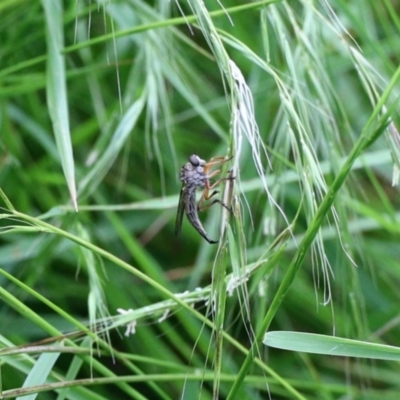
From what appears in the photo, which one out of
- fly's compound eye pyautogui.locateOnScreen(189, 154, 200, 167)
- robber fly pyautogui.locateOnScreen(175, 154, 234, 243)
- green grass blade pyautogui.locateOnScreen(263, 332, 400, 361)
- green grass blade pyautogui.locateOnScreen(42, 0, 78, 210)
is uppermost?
green grass blade pyautogui.locateOnScreen(42, 0, 78, 210)

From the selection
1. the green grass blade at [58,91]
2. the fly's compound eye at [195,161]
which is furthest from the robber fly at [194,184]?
the green grass blade at [58,91]

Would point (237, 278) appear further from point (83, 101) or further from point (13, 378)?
point (83, 101)

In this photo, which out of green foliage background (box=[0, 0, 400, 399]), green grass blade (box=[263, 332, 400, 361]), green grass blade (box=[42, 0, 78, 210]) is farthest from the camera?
green foliage background (box=[0, 0, 400, 399])

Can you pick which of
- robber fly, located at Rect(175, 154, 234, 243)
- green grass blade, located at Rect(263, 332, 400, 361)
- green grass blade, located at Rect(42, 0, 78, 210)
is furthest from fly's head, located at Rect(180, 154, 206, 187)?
green grass blade, located at Rect(263, 332, 400, 361)

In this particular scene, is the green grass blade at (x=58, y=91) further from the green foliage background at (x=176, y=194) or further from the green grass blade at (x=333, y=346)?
the green grass blade at (x=333, y=346)

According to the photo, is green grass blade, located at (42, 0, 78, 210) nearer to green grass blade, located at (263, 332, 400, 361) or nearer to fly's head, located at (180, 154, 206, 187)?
fly's head, located at (180, 154, 206, 187)

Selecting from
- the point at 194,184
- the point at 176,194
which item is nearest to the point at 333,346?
Result: the point at 194,184

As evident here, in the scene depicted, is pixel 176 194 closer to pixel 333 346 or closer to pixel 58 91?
pixel 58 91

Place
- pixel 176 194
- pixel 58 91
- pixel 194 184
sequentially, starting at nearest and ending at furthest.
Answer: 1. pixel 194 184
2. pixel 58 91
3. pixel 176 194

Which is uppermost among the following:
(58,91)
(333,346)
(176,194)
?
(58,91)
